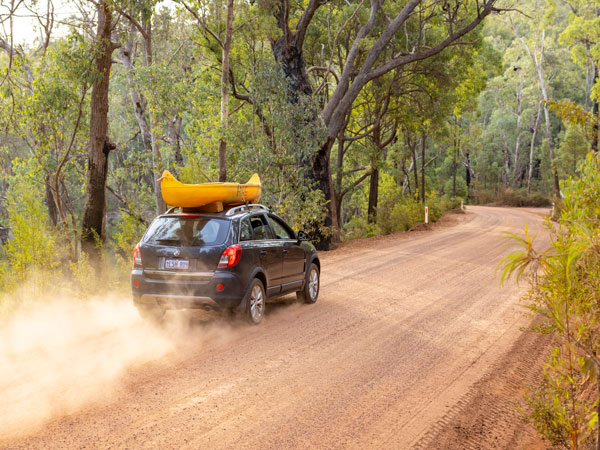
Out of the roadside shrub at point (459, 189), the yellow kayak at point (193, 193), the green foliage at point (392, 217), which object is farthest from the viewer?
the roadside shrub at point (459, 189)

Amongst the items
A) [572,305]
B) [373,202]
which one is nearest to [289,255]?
[572,305]

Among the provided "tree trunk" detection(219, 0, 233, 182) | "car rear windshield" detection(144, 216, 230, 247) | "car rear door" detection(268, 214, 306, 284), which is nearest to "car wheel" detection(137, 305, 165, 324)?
"car rear windshield" detection(144, 216, 230, 247)

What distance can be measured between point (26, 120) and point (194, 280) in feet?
29.6

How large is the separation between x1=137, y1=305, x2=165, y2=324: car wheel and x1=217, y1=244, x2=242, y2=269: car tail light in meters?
1.21

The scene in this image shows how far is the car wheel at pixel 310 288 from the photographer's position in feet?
33.5

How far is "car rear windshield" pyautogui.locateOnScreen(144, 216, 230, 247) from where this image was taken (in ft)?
26.5

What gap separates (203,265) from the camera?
25.9 ft

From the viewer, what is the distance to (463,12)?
27234 millimetres

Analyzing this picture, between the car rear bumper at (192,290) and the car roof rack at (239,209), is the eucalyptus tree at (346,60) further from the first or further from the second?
the car rear bumper at (192,290)

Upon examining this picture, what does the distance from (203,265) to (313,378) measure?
8.19ft

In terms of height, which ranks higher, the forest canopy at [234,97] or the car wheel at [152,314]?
the forest canopy at [234,97]

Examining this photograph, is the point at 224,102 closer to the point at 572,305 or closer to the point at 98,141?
the point at 98,141

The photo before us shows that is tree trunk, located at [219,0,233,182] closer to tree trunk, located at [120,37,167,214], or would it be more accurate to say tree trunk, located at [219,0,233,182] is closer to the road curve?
tree trunk, located at [120,37,167,214]

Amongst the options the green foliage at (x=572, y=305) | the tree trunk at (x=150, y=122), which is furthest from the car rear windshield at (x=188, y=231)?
the tree trunk at (x=150, y=122)
